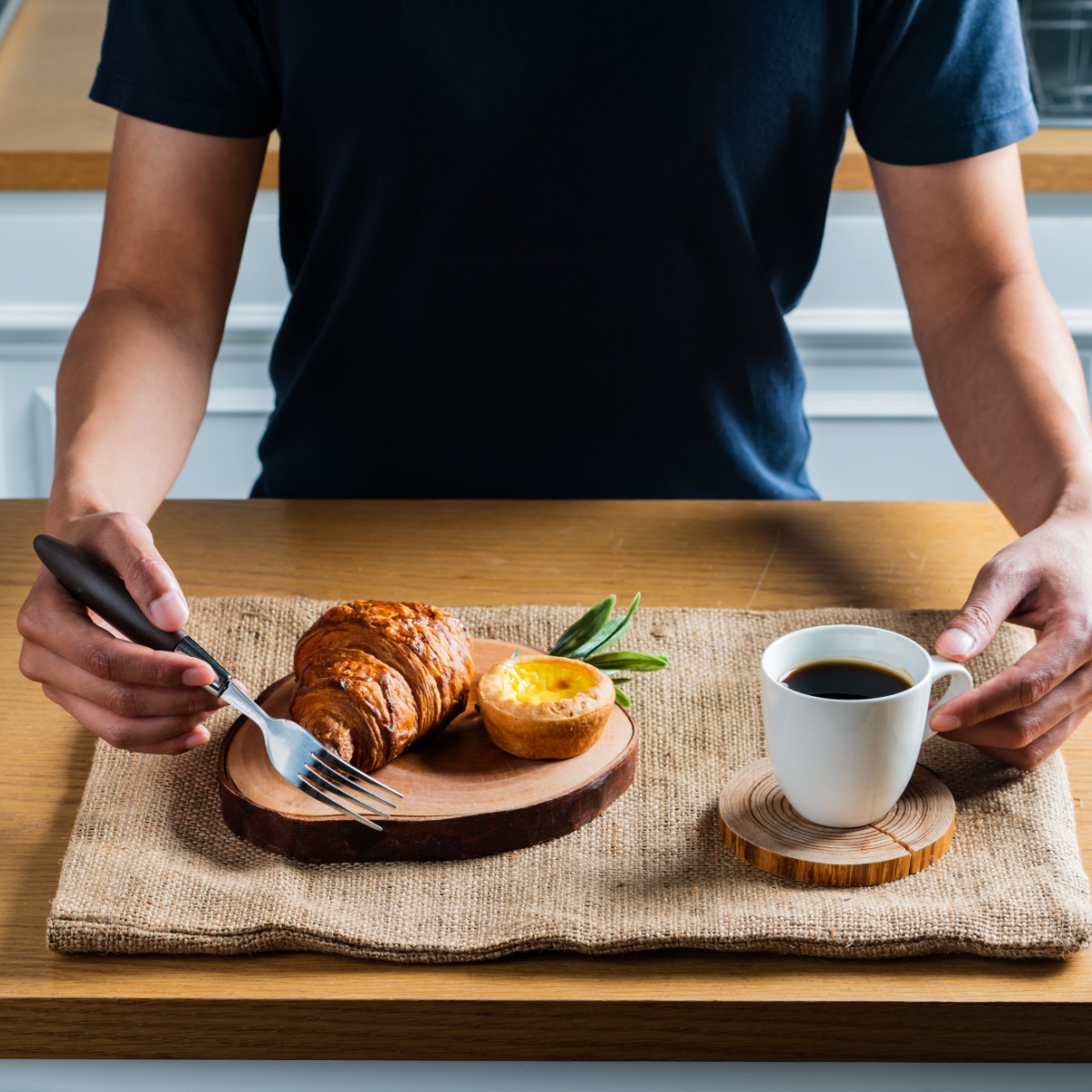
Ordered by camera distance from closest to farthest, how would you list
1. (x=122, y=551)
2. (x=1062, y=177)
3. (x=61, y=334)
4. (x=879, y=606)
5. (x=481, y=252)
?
(x=122, y=551), (x=879, y=606), (x=481, y=252), (x=1062, y=177), (x=61, y=334)

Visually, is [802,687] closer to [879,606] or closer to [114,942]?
[879,606]

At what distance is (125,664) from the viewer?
70cm

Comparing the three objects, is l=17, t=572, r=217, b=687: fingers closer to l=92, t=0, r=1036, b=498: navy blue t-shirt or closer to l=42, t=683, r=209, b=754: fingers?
l=42, t=683, r=209, b=754: fingers

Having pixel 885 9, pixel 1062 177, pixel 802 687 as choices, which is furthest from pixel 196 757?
pixel 1062 177

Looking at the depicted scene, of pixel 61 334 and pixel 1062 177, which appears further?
pixel 61 334

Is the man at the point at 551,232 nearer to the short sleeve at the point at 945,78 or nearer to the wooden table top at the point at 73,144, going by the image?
the short sleeve at the point at 945,78

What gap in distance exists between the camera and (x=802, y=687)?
0.71m

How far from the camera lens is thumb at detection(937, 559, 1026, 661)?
0.70 meters

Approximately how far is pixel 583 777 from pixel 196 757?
0.23m

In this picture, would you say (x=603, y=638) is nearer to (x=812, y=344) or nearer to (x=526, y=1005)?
(x=526, y=1005)

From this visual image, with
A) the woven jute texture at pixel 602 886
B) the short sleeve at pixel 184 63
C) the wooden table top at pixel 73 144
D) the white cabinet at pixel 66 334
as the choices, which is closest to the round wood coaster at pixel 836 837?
the woven jute texture at pixel 602 886

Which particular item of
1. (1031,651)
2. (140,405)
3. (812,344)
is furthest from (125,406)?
(812,344)

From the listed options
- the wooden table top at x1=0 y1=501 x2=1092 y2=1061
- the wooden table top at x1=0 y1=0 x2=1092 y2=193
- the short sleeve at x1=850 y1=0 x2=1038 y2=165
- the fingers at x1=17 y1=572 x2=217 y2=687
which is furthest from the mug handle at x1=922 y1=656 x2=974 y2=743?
the wooden table top at x1=0 y1=0 x2=1092 y2=193

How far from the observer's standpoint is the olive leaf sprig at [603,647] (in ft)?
2.76
